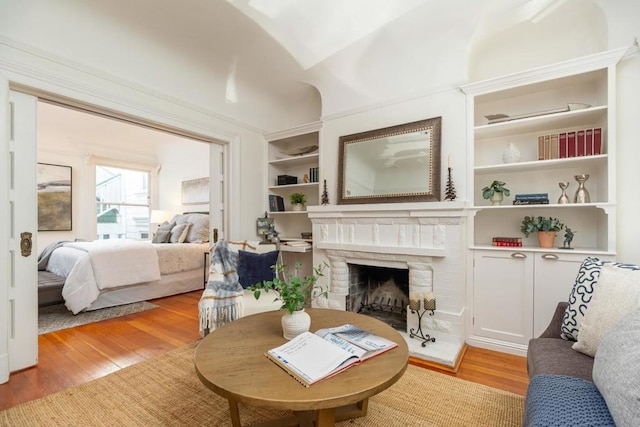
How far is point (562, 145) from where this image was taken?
91.0 inches

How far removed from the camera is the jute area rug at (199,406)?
1.59m

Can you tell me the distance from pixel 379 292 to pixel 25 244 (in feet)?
10.1

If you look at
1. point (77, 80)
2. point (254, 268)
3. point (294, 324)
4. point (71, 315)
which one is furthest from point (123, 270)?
point (294, 324)

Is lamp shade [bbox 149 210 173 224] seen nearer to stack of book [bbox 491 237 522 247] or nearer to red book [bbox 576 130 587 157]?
stack of book [bbox 491 237 522 247]

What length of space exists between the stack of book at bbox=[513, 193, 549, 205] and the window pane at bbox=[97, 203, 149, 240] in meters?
6.78

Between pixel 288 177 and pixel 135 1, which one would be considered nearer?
pixel 135 1

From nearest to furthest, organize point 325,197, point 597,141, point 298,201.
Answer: point 597,141 < point 325,197 < point 298,201

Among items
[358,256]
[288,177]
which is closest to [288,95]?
[288,177]

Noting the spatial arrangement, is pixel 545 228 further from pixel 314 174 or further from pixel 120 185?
pixel 120 185

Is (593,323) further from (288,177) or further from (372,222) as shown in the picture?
(288,177)

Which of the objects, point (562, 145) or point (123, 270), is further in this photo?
point (123, 270)

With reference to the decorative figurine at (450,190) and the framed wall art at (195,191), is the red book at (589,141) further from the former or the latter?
the framed wall art at (195,191)

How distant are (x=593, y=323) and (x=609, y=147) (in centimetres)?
147

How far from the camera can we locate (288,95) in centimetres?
383
